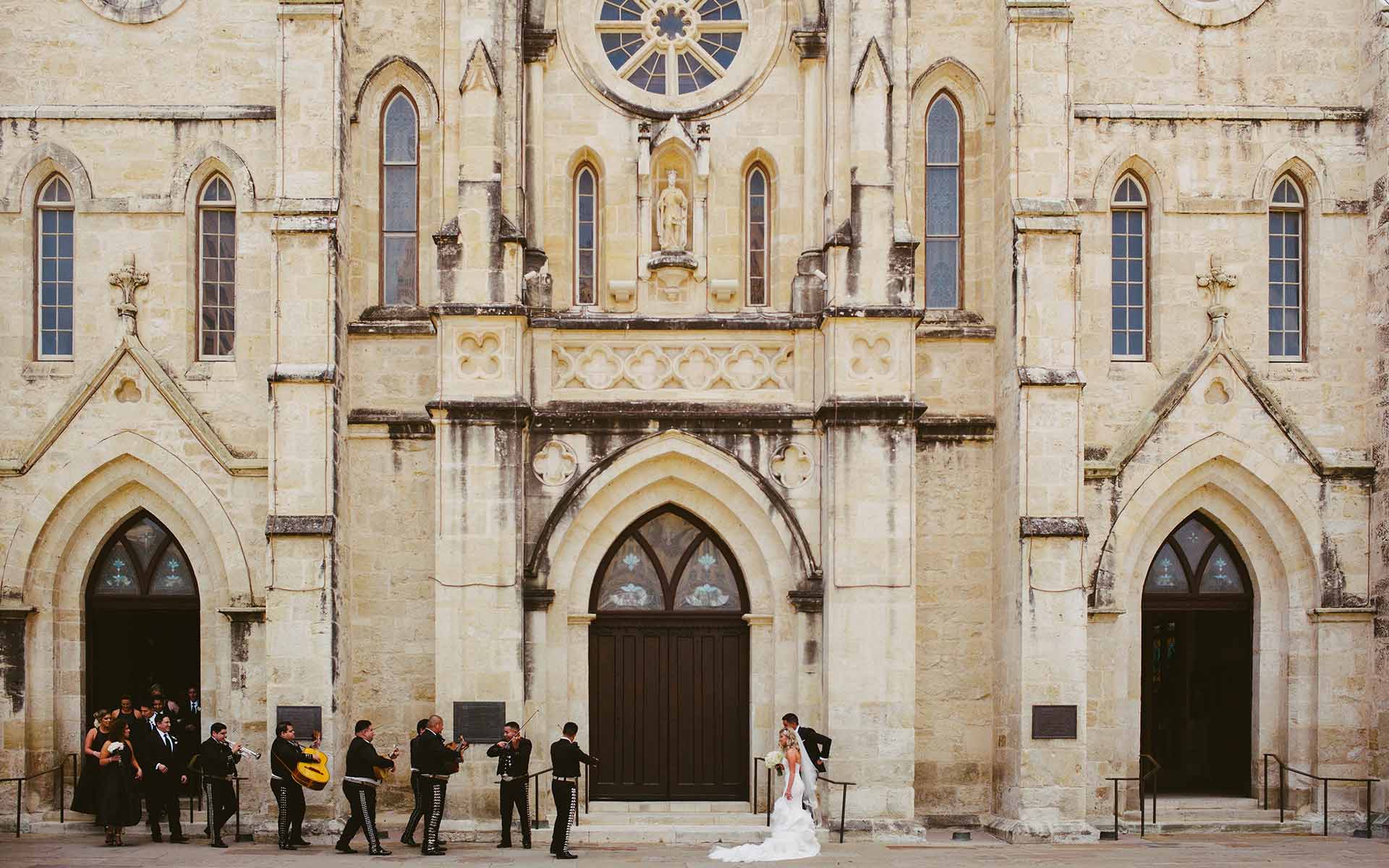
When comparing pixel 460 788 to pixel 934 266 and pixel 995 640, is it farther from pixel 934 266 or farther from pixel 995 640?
pixel 934 266

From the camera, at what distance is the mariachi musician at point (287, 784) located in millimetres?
17125

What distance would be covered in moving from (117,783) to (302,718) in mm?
2108

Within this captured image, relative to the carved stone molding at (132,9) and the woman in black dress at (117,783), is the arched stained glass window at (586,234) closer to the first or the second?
the carved stone molding at (132,9)

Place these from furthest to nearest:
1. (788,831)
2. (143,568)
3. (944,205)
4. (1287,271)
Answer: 1. (1287,271)
2. (944,205)
3. (143,568)
4. (788,831)

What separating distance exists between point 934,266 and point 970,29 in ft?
9.87

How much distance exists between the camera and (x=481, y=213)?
1875 centimetres

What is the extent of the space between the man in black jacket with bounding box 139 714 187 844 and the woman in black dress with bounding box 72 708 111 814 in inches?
19.5

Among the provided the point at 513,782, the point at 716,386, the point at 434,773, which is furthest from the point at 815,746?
the point at 716,386

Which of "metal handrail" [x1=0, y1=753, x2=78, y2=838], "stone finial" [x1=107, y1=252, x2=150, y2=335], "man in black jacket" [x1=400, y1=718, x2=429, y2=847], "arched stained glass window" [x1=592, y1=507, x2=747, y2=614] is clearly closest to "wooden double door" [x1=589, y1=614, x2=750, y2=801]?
"arched stained glass window" [x1=592, y1=507, x2=747, y2=614]

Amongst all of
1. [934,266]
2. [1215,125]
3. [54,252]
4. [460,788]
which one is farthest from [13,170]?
[1215,125]

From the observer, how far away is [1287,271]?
66.9 ft

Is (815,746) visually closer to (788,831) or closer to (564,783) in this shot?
(788,831)

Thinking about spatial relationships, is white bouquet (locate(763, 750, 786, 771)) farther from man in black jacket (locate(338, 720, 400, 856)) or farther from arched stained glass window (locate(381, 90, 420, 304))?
arched stained glass window (locate(381, 90, 420, 304))

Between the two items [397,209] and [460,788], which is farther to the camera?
[397,209]
